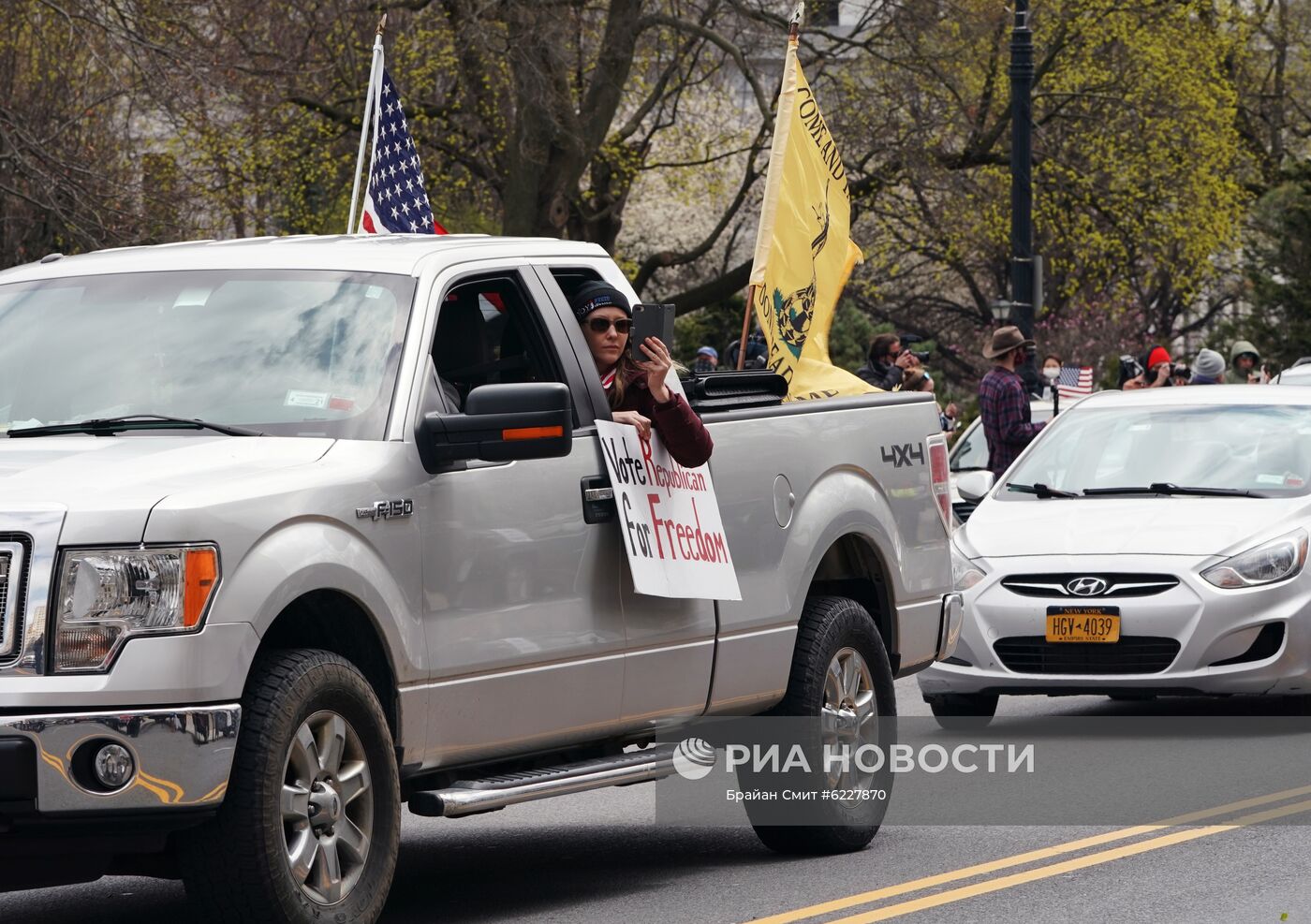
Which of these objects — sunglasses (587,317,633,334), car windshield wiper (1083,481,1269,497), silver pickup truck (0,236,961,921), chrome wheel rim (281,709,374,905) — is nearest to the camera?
silver pickup truck (0,236,961,921)

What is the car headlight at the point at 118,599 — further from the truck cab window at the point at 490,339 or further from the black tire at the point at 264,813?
the truck cab window at the point at 490,339

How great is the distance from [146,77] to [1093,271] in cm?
2286

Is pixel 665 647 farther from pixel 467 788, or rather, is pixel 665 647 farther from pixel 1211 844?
pixel 1211 844

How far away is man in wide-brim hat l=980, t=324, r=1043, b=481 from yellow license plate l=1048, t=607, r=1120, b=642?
13.2ft

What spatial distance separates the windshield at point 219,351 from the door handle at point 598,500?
2.54 feet

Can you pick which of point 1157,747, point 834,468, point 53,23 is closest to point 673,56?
point 53,23

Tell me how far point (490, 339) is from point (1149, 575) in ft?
15.7

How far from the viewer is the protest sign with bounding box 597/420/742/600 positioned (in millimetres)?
6949

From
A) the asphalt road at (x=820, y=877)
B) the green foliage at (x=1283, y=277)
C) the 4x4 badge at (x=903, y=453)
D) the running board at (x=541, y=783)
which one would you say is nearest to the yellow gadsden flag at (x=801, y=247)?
the 4x4 badge at (x=903, y=453)

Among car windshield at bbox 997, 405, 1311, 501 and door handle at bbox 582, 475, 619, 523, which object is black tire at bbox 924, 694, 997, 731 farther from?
door handle at bbox 582, 475, 619, 523

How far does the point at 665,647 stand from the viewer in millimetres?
7137

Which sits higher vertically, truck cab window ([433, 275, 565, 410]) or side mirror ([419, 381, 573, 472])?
truck cab window ([433, 275, 565, 410])

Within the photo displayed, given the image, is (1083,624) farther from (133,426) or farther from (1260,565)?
(133,426)

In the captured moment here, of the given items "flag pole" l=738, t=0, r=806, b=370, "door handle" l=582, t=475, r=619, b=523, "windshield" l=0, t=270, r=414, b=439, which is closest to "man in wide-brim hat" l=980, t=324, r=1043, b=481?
"flag pole" l=738, t=0, r=806, b=370
